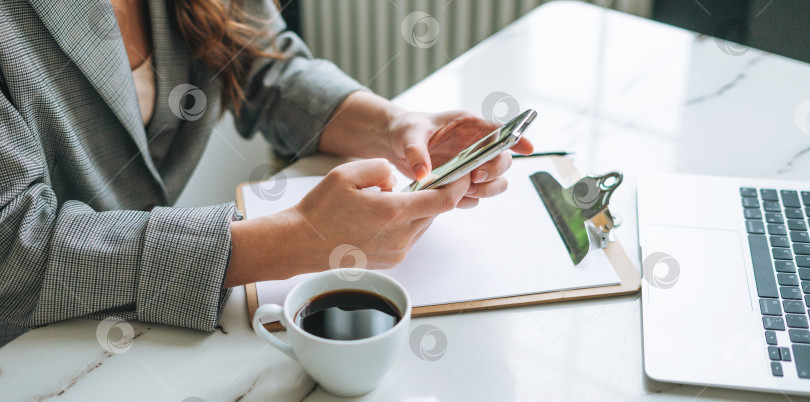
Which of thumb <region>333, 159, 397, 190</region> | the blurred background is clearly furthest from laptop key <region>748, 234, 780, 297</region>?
the blurred background

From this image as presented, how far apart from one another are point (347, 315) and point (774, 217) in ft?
1.47

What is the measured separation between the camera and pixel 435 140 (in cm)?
79

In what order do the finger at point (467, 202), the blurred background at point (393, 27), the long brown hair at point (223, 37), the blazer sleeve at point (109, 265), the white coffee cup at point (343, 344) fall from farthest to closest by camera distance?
the blurred background at point (393, 27) → the long brown hair at point (223, 37) → the finger at point (467, 202) → the blazer sleeve at point (109, 265) → the white coffee cup at point (343, 344)

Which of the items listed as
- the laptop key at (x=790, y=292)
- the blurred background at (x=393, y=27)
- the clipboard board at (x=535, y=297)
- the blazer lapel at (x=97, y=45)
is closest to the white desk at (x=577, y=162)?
Answer: the clipboard board at (x=535, y=297)

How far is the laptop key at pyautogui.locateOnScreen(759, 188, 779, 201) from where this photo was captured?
0.71 metres

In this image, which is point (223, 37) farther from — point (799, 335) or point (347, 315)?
point (799, 335)

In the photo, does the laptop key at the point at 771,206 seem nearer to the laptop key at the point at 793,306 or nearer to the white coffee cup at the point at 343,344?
the laptop key at the point at 793,306

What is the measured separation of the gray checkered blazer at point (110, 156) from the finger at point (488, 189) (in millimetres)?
234

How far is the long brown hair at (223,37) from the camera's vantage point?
866mm

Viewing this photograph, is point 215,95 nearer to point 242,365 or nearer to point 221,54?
point 221,54

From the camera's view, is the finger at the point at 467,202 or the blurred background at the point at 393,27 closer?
the finger at the point at 467,202

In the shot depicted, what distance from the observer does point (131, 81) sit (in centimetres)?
79

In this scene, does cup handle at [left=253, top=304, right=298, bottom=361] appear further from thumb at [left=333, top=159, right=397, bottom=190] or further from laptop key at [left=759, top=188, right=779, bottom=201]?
laptop key at [left=759, top=188, right=779, bottom=201]

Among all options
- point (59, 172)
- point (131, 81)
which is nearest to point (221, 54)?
point (131, 81)
